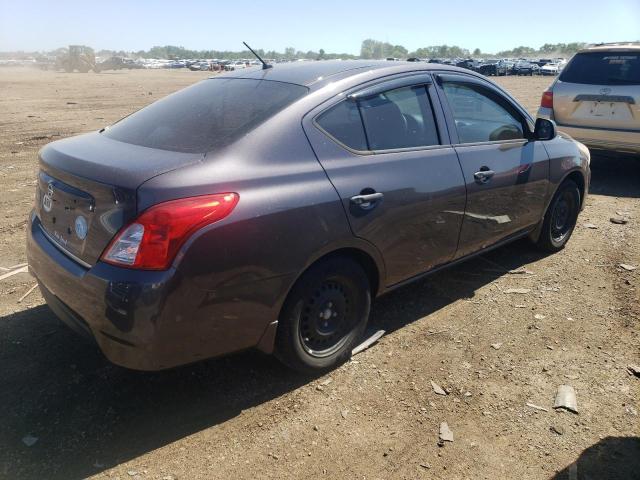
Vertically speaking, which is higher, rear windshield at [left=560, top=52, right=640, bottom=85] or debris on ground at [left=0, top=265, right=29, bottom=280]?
rear windshield at [left=560, top=52, right=640, bottom=85]

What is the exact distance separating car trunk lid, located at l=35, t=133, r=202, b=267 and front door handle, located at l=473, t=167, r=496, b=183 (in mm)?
2060

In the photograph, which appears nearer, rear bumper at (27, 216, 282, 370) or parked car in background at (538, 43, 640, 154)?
rear bumper at (27, 216, 282, 370)

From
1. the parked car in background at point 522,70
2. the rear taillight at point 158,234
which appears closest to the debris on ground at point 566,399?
the rear taillight at point 158,234

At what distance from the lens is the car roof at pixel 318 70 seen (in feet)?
10.6

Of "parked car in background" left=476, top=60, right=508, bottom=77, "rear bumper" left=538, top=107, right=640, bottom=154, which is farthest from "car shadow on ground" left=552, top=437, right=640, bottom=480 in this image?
"parked car in background" left=476, top=60, right=508, bottom=77

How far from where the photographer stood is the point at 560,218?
5.14 metres

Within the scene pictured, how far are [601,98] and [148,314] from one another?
23.4ft

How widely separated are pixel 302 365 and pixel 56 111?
16373 millimetres

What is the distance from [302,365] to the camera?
10.0ft

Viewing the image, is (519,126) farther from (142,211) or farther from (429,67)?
(142,211)

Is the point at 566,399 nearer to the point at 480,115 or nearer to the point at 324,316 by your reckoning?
the point at 324,316

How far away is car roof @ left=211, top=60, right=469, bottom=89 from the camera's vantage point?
3234mm

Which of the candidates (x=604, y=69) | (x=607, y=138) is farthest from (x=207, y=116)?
(x=604, y=69)

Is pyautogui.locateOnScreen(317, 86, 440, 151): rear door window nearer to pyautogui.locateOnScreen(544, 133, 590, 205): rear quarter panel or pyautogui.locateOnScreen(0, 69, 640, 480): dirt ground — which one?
pyautogui.locateOnScreen(0, 69, 640, 480): dirt ground
